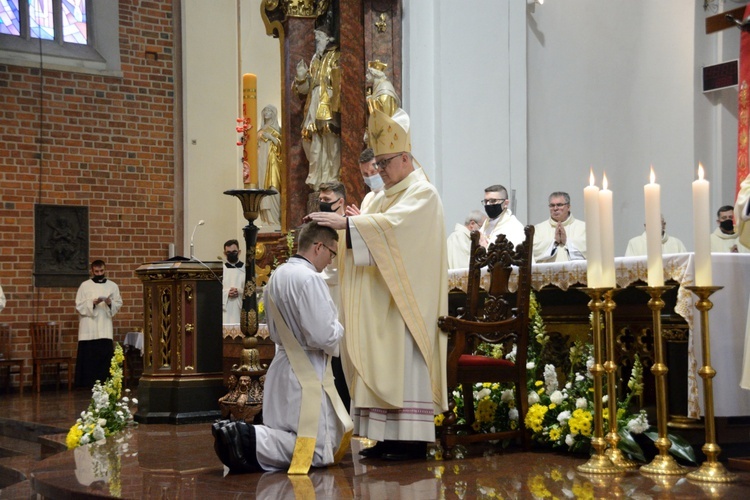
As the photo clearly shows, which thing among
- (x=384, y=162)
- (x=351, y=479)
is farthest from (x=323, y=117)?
(x=351, y=479)

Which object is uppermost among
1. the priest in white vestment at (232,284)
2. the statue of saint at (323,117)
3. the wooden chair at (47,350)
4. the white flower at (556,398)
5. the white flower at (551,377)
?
the statue of saint at (323,117)

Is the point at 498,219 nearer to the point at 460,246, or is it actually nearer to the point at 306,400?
the point at 460,246

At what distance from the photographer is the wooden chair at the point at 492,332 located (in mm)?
4598

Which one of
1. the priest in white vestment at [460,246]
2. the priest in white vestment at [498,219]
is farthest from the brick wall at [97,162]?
the priest in white vestment at [498,219]

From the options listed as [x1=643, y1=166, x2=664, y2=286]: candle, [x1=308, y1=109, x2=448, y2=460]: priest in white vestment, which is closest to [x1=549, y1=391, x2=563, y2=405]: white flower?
[x1=308, y1=109, x2=448, y2=460]: priest in white vestment

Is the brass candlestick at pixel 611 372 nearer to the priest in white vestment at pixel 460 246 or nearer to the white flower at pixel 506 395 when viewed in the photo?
the white flower at pixel 506 395

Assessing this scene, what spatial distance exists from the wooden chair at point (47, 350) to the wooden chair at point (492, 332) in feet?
28.7

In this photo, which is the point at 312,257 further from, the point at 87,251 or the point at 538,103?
the point at 87,251

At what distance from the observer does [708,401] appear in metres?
3.56

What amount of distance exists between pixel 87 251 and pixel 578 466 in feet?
34.1

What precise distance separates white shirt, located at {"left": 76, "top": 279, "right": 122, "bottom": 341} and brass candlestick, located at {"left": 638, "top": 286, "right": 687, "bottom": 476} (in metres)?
9.86

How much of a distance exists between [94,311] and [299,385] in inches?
353

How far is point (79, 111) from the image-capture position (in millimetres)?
13508

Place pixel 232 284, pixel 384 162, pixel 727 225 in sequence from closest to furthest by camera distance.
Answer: pixel 384 162 < pixel 727 225 < pixel 232 284
